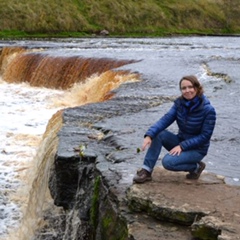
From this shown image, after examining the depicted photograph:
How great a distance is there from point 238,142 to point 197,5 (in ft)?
240

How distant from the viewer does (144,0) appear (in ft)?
253

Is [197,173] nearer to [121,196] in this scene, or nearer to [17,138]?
[121,196]

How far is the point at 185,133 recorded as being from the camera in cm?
793

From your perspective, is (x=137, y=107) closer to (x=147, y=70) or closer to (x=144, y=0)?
(x=147, y=70)

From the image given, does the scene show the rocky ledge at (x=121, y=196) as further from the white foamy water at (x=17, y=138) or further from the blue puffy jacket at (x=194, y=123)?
the white foamy water at (x=17, y=138)

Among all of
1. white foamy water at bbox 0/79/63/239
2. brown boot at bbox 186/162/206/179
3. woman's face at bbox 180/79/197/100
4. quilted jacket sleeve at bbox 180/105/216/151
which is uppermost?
woman's face at bbox 180/79/197/100

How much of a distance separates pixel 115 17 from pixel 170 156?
63.0 meters

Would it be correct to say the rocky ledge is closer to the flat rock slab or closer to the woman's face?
the flat rock slab

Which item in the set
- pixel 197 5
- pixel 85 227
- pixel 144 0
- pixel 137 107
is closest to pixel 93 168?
pixel 85 227

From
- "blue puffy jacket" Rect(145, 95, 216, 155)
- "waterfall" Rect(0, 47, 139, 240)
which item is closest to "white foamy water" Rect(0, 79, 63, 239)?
"waterfall" Rect(0, 47, 139, 240)

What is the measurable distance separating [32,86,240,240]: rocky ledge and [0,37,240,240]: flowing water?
1.00 metres

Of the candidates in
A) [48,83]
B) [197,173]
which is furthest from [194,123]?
[48,83]

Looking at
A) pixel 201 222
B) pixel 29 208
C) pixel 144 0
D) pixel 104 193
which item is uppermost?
pixel 144 0

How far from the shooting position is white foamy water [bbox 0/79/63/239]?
38.7 feet
